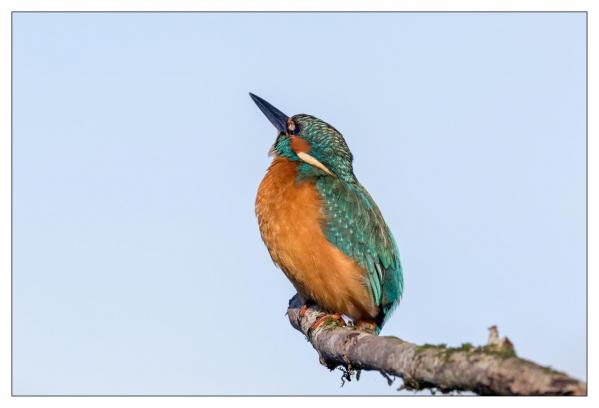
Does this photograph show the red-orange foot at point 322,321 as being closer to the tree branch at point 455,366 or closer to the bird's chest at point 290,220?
the bird's chest at point 290,220

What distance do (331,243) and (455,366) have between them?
324 centimetres

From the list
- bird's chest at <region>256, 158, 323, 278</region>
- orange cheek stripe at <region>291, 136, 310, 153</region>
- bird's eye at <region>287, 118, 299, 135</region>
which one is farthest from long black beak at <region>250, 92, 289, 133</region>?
bird's chest at <region>256, 158, 323, 278</region>

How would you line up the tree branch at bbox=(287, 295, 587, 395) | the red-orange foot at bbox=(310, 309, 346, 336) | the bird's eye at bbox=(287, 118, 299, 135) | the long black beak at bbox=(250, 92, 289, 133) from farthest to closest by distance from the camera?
the long black beak at bbox=(250, 92, 289, 133)
the bird's eye at bbox=(287, 118, 299, 135)
the red-orange foot at bbox=(310, 309, 346, 336)
the tree branch at bbox=(287, 295, 587, 395)

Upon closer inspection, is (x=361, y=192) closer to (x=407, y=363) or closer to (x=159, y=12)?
(x=159, y=12)

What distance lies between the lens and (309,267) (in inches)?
272

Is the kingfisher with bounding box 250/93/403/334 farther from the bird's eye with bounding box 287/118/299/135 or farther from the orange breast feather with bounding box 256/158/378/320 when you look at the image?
the bird's eye with bounding box 287/118/299/135

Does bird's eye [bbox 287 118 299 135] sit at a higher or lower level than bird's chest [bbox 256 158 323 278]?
higher

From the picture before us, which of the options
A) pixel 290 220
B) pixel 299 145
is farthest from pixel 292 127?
pixel 290 220

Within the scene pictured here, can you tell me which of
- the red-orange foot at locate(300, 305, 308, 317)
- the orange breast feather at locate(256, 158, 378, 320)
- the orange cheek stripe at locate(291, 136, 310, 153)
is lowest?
the red-orange foot at locate(300, 305, 308, 317)

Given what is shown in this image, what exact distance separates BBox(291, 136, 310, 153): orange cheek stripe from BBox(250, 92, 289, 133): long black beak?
0.76ft

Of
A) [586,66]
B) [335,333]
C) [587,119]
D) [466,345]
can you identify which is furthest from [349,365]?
[586,66]

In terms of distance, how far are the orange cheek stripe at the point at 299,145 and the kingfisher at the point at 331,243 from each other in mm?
303

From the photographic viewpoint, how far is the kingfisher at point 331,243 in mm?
6934

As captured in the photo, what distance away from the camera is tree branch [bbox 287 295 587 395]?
332 centimetres
